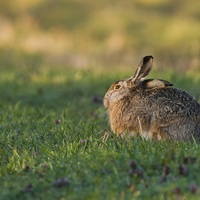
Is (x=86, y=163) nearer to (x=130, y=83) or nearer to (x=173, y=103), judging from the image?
(x=173, y=103)

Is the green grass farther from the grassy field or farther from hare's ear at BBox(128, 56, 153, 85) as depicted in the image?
hare's ear at BBox(128, 56, 153, 85)

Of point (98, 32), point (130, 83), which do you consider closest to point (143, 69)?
point (130, 83)

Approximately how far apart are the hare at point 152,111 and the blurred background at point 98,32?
7461mm

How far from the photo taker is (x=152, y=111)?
7.28 metres

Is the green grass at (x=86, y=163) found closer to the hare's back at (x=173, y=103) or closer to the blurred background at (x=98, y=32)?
the hare's back at (x=173, y=103)

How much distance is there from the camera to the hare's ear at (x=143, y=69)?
311 inches

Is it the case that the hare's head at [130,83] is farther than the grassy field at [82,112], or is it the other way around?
the hare's head at [130,83]

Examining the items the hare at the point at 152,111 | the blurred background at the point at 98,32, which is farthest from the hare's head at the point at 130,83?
the blurred background at the point at 98,32

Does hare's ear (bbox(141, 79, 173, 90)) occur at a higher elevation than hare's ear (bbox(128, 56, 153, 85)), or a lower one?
lower

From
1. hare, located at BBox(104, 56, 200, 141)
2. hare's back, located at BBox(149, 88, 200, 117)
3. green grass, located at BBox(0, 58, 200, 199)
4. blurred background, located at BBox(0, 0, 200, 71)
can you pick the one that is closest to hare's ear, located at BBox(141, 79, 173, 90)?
hare, located at BBox(104, 56, 200, 141)

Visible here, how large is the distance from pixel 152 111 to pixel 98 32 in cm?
2175

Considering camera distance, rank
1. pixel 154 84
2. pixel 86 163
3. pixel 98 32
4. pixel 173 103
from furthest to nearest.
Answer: pixel 98 32 → pixel 154 84 → pixel 173 103 → pixel 86 163

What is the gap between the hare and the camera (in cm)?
714

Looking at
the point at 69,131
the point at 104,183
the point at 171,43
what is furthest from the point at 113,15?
the point at 104,183
